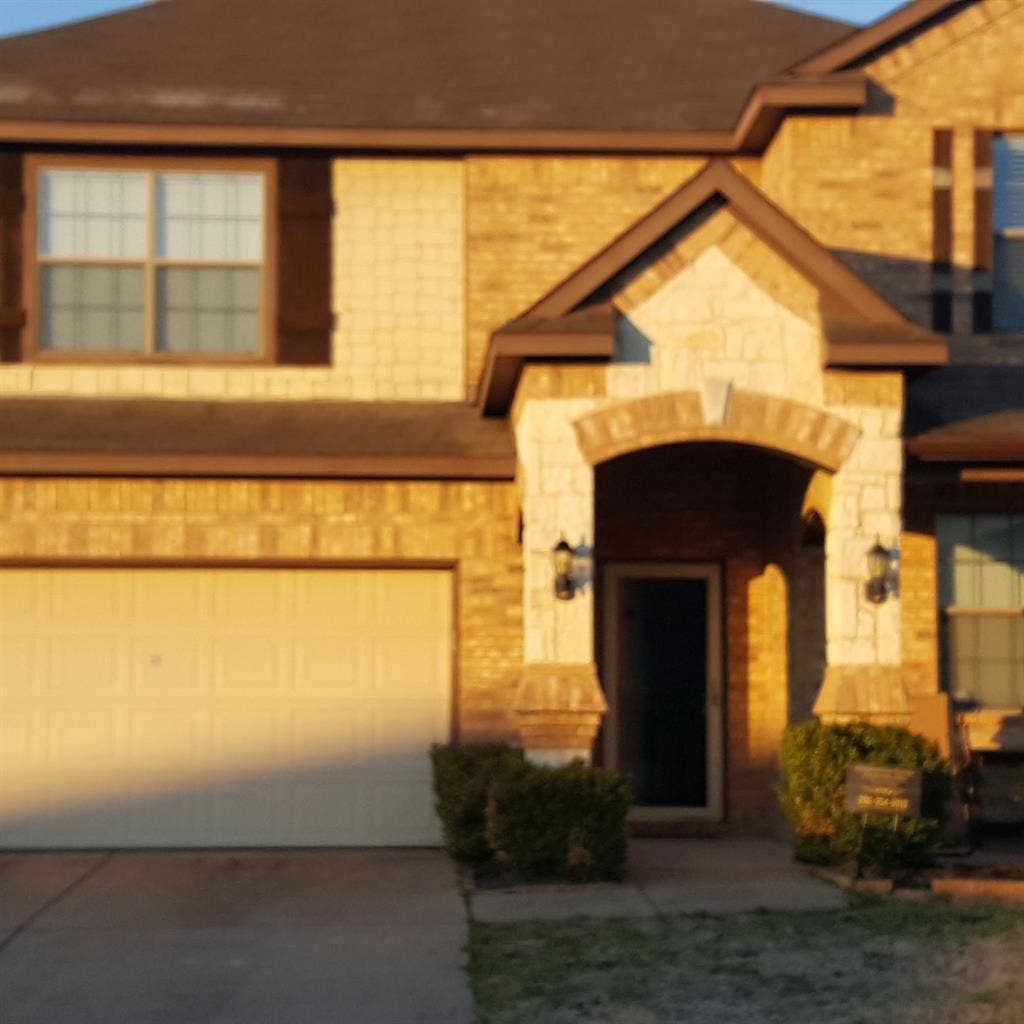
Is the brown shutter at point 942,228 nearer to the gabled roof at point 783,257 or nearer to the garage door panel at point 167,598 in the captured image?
the gabled roof at point 783,257

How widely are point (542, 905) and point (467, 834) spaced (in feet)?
5.82

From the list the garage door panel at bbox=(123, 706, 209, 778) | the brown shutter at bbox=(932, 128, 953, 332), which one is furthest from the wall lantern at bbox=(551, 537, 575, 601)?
the brown shutter at bbox=(932, 128, 953, 332)

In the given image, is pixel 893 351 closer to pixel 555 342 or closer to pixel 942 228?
pixel 555 342

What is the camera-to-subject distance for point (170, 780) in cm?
1485

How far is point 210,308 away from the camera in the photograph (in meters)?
15.5

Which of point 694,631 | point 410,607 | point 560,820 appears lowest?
point 560,820

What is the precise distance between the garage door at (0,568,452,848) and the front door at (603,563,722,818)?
1611 mm

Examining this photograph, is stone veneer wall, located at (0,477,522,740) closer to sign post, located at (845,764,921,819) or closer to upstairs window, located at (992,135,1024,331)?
sign post, located at (845,764,921,819)

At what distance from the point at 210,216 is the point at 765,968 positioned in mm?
8693

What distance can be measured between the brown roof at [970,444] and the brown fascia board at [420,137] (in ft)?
9.72

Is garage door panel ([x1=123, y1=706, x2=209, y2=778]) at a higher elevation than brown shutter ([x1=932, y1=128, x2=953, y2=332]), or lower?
lower

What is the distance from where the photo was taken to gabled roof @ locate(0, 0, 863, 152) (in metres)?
15.5

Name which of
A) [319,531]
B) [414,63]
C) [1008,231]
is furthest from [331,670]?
[1008,231]

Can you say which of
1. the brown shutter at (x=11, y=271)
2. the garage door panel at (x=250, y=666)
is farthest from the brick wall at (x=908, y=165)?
the brown shutter at (x=11, y=271)
